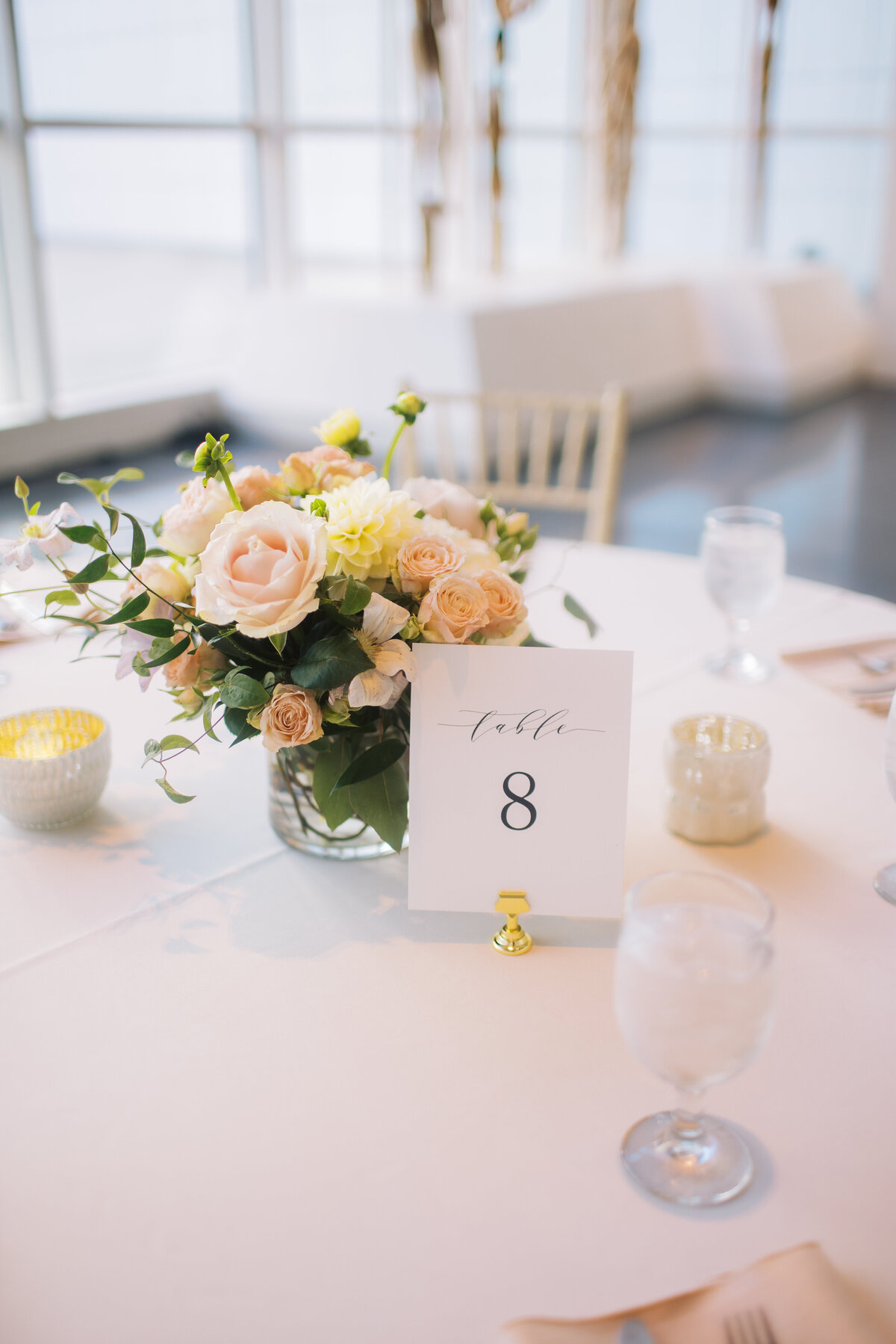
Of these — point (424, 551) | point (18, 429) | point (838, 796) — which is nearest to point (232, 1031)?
point (424, 551)

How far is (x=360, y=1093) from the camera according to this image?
26.9 inches

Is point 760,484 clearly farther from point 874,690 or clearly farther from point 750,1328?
point 750,1328

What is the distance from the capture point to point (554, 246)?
7.28 m

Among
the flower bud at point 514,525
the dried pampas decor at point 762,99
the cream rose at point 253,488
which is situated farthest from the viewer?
the dried pampas decor at point 762,99

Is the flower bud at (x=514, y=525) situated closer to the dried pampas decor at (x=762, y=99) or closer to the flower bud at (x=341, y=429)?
the flower bud at (x=341, y=429)

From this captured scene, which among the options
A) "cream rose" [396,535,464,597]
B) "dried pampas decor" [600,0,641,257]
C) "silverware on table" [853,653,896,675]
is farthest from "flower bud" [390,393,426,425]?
"dried pampas decor" [600,0,641,257]

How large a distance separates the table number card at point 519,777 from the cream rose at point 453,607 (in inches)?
0.7

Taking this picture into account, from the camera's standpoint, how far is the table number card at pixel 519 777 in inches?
31.5

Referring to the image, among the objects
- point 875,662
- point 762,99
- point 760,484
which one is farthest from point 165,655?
point 762,99

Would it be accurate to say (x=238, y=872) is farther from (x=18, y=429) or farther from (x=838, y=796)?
(x=18, y=429)

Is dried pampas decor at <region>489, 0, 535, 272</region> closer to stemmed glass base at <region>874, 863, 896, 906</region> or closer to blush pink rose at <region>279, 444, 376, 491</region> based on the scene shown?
blush pink rose at <region>279, 444, 376, 491</region>

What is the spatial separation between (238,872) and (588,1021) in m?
0.31

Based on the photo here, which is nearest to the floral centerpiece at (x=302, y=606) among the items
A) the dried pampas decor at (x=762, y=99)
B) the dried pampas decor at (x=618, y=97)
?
the dried pampas decor at (x=618, y=97)

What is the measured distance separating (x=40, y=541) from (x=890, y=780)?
636mm
